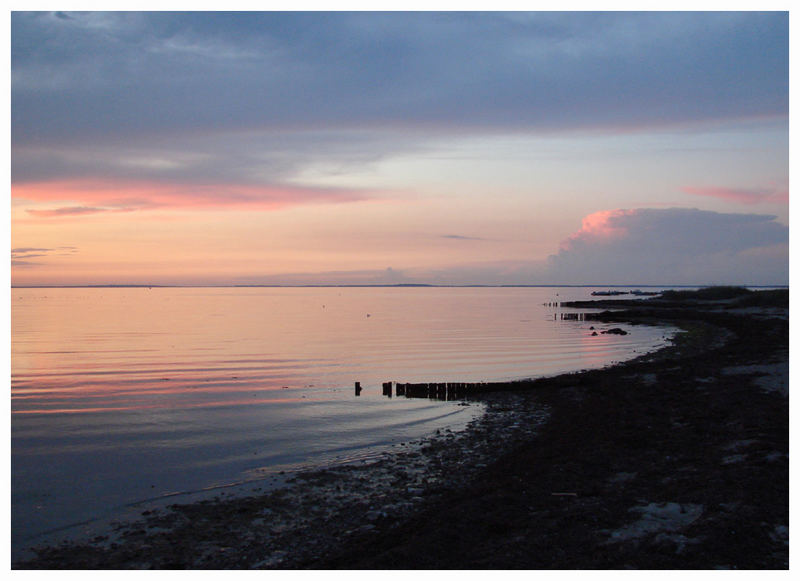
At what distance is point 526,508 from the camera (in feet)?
36.1

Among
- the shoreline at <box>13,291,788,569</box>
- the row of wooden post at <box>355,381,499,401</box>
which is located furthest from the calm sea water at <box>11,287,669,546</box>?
the shoreline at <box>13,291,788,569</box>

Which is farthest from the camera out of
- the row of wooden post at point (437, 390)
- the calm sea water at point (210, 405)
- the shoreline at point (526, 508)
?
the row of wooden post at point (437, 390)

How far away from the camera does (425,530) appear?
1035 centimetres

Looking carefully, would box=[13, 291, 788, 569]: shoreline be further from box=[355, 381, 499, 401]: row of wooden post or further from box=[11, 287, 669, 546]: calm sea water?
box=[355, 381, 499, 401]: row of wooden post

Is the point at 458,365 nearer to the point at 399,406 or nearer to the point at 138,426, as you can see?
the point at 399,406

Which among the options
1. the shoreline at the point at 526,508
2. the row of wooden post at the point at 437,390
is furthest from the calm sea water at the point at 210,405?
the shoreline at the point at 526,508

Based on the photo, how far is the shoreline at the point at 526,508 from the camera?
8953mm

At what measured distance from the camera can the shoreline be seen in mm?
8953

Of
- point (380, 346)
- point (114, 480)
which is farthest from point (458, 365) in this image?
point (114, 480)

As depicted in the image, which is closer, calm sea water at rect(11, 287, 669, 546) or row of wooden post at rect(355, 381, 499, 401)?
calm sea water at rect(11, 287, 669, 546)

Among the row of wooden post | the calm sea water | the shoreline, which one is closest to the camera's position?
the shoreline

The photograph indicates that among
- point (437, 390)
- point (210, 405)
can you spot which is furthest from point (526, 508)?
point (210, 405)

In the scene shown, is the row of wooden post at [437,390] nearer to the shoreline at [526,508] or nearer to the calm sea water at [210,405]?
the calm sea water at [210,405]

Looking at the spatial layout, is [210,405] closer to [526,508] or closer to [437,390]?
[437,390]
